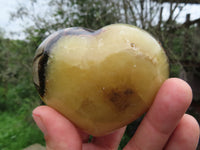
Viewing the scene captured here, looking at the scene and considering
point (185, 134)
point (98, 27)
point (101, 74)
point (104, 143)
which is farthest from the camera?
point (98, 27)

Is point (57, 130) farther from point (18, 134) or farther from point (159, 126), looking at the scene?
point (18, 134)

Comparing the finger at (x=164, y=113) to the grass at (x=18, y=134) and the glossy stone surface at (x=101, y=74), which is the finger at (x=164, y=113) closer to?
the glossy stone surface at (x=101, y=74)

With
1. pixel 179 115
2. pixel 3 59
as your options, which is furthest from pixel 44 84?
pixel 3 59

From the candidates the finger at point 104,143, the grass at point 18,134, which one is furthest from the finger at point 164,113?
the grass at point 18,134

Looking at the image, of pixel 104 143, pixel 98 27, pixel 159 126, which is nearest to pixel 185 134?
pixel 159 126

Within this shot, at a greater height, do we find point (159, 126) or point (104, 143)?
point (159, 126)

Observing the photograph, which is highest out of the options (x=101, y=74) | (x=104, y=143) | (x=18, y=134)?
(x=101, y=74)
